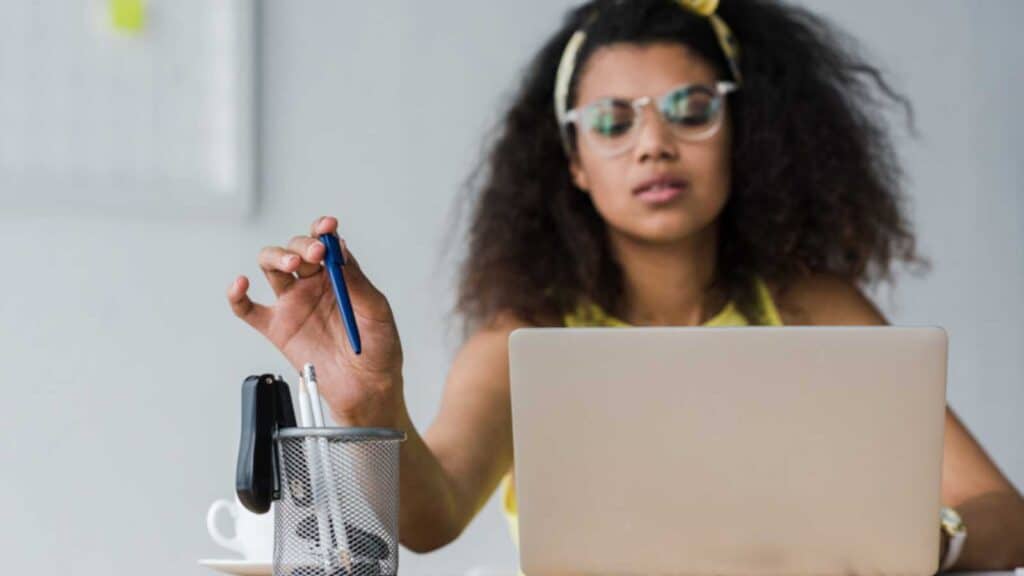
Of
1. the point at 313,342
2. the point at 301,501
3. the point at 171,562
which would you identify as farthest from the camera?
the point at 171,562

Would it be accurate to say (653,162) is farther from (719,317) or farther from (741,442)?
(741,442)

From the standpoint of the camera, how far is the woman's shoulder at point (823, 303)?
2246 mm

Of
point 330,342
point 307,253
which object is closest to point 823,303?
point 330,342

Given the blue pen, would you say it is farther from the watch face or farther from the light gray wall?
the light gray wall

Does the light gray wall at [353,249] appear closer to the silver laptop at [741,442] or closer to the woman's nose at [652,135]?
the woman's nose at [652,135]

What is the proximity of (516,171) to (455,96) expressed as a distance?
47cm

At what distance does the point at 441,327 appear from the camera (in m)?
2.86

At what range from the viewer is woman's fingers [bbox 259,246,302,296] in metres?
1.23

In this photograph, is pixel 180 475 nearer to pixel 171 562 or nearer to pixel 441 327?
pixel 171 562

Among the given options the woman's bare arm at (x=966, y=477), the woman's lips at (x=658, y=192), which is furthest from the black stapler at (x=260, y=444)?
the woman's lips at (x=658, y=192)

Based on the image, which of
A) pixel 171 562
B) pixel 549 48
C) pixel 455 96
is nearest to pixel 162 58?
pixel 455 96

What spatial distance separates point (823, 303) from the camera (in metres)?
2.30

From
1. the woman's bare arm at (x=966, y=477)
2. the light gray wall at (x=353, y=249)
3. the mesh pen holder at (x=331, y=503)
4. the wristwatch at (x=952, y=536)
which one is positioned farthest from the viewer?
the light gray wall at (x=353, y=249)

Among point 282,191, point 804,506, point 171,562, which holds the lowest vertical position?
point 171,562
